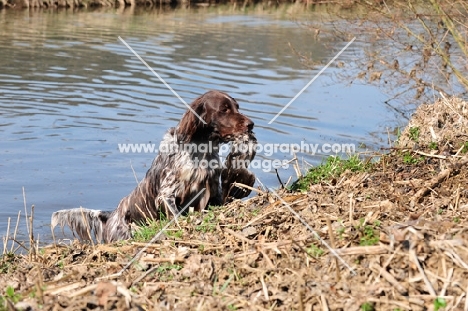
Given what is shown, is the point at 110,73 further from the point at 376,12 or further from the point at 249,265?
the point at 249,265

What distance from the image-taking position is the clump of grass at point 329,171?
741cm

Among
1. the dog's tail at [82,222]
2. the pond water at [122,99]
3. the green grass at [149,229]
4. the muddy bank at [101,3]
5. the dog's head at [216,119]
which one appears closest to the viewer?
the green grass at [149,229]

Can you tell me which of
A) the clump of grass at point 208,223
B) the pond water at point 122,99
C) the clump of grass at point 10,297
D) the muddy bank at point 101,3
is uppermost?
the clump of grass at point 10,297

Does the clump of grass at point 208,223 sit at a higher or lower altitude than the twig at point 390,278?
lower

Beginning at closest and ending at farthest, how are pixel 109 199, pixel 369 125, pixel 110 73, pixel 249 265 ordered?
pixel 249 265 < pixel 109 199 < pixel 369 125 < pixel 110 73

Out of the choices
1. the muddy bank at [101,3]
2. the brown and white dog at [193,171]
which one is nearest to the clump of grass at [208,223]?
the brown and white dog at [193,171]

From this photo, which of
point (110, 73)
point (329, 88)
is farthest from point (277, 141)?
point (110, 73)

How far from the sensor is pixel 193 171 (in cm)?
741

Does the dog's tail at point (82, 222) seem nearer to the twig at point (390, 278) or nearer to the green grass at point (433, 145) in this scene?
the green grass at point (433, 145)

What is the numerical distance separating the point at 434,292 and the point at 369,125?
1057cm

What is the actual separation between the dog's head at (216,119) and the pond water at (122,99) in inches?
88.4

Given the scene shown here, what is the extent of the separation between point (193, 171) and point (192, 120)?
1.64ft

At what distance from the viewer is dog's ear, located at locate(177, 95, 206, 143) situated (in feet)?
24.2

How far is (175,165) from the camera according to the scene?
7457 millimetres
